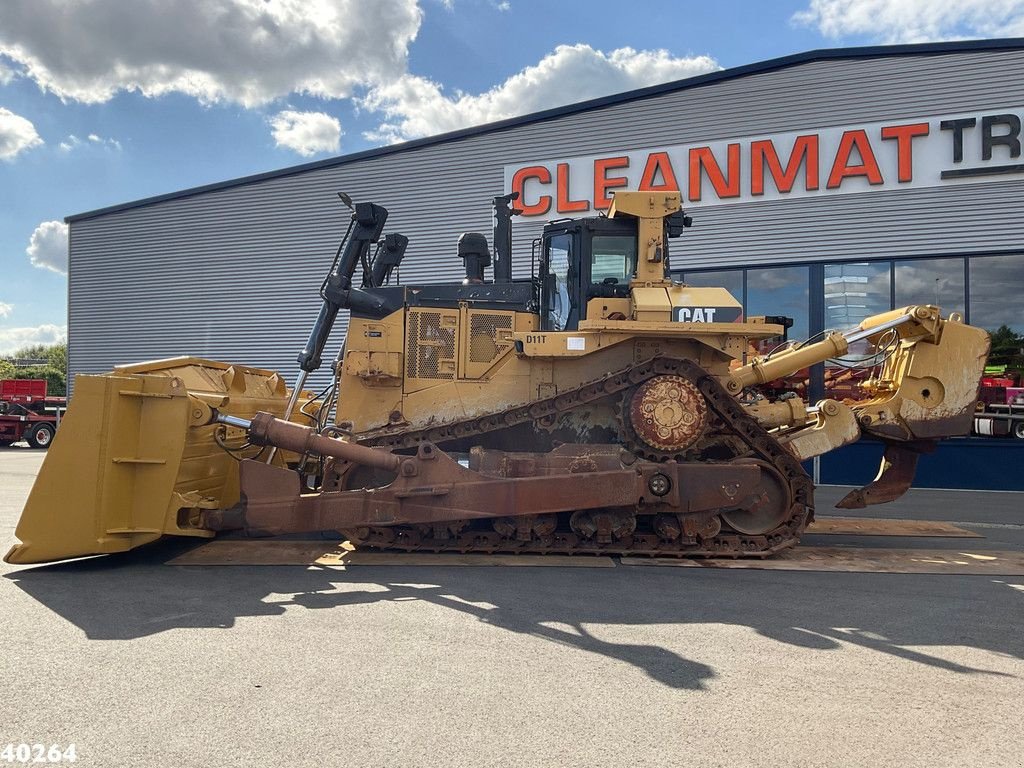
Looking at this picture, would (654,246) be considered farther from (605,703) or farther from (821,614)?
(605,703)

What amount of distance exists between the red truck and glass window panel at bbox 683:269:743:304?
21570mm

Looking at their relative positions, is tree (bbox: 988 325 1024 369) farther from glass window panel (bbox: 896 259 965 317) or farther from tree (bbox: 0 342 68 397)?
tree (bbox: 0 342 68 397)

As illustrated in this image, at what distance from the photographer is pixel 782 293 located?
13.8 m

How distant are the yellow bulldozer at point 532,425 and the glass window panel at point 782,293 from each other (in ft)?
20.9

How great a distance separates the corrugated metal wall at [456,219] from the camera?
12.9 metres

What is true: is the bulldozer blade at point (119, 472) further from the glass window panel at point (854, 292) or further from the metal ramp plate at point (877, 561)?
the glass window panel at point (854, 292)

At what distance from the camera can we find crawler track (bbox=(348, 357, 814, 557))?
21.0 feet

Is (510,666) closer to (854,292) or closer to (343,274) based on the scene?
(343,274)

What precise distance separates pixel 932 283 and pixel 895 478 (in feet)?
25.0

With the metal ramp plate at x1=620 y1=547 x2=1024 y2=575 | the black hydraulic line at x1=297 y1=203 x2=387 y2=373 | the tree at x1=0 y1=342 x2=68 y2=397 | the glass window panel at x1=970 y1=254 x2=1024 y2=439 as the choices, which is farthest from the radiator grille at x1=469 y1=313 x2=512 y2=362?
the tree at x1=0 y1=342 x2=68 y2=397

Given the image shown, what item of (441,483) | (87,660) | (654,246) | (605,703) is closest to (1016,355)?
(654,246)

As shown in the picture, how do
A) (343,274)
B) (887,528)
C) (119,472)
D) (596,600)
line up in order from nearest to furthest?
(596,600), (119,472), (343,274), (887,528)

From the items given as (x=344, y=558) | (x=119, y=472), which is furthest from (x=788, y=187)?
(x=119, y=472)

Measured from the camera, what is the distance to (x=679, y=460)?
6457 millimetres
